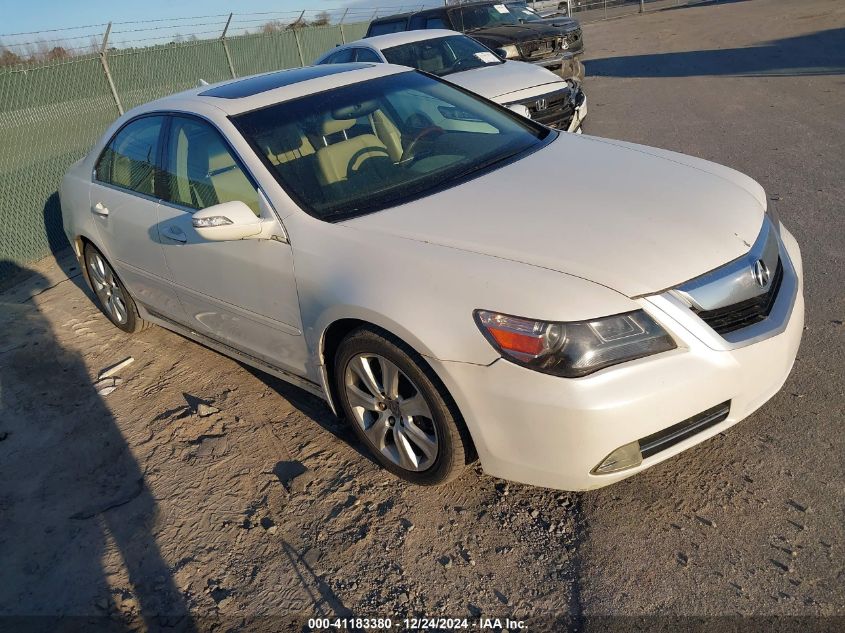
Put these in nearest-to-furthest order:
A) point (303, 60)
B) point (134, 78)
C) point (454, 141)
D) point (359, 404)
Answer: point (359, 404) → point (454, 141) → point (134, 78) → point (303, 60)

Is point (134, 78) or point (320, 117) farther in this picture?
point (134, 78)

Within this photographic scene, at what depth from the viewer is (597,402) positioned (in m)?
2.50

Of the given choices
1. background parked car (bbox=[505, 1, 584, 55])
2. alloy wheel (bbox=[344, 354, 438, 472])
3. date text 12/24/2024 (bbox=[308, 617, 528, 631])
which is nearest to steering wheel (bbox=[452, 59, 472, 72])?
background parked car (bbox=[505, 1, 584, 55])

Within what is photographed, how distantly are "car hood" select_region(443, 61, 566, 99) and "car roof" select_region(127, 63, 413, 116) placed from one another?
3.42 meters

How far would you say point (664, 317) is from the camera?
2572 millimetres

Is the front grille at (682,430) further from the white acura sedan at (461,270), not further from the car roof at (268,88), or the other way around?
the car roof at (268,88)

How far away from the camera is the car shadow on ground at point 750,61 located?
12273mm

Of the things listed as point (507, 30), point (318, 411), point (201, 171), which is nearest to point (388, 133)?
point (201, 171)

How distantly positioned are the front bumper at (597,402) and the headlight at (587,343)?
3 cm

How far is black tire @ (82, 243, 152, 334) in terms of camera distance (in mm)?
5227

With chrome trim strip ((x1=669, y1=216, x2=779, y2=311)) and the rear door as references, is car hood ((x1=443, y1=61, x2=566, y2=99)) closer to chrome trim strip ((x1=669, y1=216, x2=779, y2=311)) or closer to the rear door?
the rear door

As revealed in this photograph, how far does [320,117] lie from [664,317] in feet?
7.18

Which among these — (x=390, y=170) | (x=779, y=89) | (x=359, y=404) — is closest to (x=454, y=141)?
(x=390, y=170)

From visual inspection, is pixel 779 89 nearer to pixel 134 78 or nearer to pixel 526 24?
pixel 526 24
